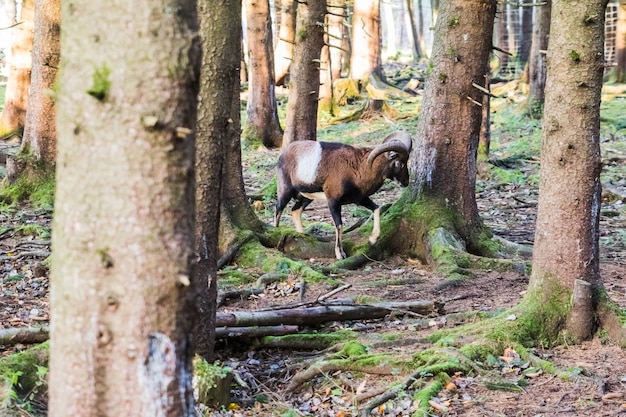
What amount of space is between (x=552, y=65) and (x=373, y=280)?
3.73 m

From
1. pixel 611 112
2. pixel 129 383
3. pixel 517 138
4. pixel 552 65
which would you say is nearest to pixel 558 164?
pixel 552 65

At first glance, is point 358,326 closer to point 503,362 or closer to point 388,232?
point 503,362

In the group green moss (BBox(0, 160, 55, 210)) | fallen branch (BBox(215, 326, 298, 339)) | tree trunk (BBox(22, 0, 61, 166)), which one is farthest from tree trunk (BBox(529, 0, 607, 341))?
green moss (BBox(0, 160, 55, 210))

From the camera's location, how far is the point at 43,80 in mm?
11648

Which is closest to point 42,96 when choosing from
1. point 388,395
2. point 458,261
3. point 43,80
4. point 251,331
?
point 43,80

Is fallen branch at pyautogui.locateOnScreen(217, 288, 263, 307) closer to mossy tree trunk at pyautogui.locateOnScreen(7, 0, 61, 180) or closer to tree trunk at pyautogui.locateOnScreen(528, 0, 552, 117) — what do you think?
mossy tree trunk at pyautogui.locateOnScreen(7, 0, 61, 180)

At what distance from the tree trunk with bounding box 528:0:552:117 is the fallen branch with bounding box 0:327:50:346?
1544 centimetres

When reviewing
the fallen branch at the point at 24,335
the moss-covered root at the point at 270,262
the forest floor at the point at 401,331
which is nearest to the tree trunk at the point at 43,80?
the forest floor at the point at 401,331

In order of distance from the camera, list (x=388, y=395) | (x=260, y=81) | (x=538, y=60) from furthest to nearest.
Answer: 1. (x=538, y=60)
2. (x=260, y=81)
3. (x=388, y=395)

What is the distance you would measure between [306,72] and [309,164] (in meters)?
2.25

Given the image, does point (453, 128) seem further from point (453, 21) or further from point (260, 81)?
point (260, 81)

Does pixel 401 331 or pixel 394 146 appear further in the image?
pixel 394 146

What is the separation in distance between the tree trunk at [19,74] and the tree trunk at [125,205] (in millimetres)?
14913

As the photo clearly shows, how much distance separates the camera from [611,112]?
20.5 metres
